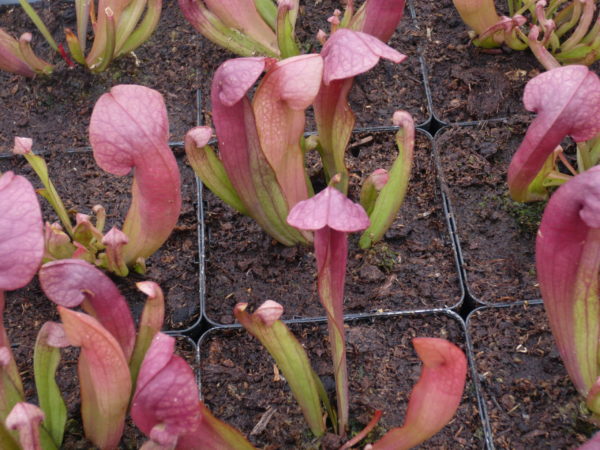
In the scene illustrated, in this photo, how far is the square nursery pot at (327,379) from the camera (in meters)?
1.09

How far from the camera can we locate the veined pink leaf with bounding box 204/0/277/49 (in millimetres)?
1555

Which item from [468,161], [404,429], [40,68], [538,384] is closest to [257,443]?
[404,429]

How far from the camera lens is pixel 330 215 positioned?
81 cm

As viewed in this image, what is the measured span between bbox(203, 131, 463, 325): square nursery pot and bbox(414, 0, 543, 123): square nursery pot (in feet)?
0.91

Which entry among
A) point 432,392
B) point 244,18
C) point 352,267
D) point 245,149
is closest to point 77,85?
point 244,18

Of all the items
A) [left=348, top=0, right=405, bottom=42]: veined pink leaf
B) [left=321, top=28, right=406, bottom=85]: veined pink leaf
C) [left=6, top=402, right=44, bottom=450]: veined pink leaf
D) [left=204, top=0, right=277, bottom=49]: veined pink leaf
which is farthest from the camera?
[left=204, top=0, right=277, bottom=49]: veined pink leaf

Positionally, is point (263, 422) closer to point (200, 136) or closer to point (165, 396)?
point (165, 396)

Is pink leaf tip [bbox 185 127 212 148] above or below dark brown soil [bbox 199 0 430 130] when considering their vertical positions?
above

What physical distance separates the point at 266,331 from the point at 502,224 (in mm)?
693

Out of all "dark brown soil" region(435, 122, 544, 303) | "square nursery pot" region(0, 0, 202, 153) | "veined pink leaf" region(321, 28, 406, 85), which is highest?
"veined pink leaf" region(321, 28, 406, 85)

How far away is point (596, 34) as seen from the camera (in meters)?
1.54

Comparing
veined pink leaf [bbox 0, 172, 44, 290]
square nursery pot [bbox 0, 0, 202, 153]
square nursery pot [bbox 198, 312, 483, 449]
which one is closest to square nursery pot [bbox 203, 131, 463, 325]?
square nursery pot [bbox 198, 312, 483, 449]

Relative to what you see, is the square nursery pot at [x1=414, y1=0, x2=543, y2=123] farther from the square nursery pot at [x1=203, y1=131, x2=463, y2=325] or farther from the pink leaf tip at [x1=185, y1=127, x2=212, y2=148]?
the pink leaf tip at [x1=185, y1=127, x2=212, y2=148]

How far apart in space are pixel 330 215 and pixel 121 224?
729 mm
